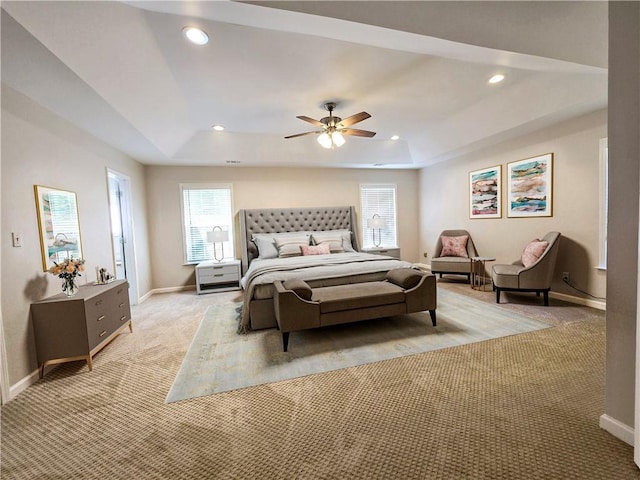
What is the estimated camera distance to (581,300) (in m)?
3.74

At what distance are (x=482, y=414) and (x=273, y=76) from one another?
3.47 meters

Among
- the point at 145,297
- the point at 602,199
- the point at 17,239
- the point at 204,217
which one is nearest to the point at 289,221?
the point at 204,217

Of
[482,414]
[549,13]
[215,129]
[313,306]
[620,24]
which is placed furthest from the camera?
[215,129]

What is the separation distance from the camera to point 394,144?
18.9 ft

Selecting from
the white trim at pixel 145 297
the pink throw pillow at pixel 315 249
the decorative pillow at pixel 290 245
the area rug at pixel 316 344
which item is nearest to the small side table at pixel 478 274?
the area rug at pixel 316 344

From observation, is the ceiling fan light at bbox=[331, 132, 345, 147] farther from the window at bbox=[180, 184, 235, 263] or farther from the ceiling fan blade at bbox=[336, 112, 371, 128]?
the window at bbox=[180, 184, 235, 263]

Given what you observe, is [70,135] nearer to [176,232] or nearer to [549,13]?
[176,232]

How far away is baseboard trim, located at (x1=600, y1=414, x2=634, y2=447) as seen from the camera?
4.89ft

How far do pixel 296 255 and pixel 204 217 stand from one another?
2.16 metres

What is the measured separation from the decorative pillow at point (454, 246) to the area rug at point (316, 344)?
5.88 feet

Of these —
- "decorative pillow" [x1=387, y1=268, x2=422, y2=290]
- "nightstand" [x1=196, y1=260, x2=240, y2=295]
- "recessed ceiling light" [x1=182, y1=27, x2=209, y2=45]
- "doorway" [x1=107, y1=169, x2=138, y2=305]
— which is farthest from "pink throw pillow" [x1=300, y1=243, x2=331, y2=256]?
"recessed ceiling light" [x1=182, y1=27, x2=209, y2=45]

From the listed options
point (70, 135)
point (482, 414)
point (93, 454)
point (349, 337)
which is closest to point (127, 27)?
point (70, 135)

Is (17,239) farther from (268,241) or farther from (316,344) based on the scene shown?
(268,241)

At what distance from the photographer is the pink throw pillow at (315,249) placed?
4.94 m
